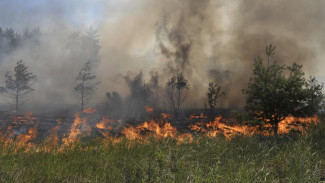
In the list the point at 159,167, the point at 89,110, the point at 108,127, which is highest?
the point at 89,110

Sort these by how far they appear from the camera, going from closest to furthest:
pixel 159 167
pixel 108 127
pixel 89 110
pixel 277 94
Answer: pixel 159 167 → pixel 277 94 → pixel 108 127 → pixel 89 110

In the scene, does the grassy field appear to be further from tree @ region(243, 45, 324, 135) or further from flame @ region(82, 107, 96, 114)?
flame @ region(82, 107, 96, 114)

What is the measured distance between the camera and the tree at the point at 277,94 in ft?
35.4

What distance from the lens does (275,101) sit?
11.4 m

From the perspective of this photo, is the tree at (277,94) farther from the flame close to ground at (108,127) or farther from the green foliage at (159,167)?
the green foliage at (159,167)

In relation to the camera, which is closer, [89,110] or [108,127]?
[108,127]

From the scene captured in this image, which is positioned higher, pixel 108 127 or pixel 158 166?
pixel 158 166

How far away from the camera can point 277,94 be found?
1102cm

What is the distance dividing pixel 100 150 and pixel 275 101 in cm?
981

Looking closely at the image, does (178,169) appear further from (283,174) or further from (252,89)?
(252,89)

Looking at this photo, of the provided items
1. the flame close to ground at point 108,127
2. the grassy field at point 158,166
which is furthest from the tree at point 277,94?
the grassy field at point 158,166

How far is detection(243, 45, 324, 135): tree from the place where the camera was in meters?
10.8

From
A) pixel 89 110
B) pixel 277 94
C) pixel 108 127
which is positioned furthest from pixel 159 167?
pixel 89 110

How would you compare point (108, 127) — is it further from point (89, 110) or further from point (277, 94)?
point (277, 94)
